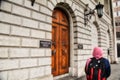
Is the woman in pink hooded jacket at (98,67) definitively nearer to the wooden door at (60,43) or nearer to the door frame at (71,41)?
the wooden door at (60,43)

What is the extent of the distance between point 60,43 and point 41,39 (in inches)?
81.3

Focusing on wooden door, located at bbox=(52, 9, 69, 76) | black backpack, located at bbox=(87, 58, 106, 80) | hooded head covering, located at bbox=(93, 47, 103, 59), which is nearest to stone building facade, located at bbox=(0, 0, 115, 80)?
wooden door, located at bbox=(52, 9, 69, 76)

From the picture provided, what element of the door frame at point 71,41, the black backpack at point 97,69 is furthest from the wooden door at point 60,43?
the black backpack at point 97,69

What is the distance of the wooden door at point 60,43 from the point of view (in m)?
7.84

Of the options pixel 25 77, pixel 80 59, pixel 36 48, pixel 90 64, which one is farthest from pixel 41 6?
pixel 80 59

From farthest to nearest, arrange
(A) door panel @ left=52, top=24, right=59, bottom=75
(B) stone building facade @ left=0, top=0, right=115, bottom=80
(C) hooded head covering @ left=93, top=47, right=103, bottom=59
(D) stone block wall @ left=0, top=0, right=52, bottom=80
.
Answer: (A) door panel @ left=52, top=24, right=59, bottom=75, (B) stone building facade @ left=0, top=0, right=115, bottom=80, (D) stone block wall @ left=0, top=0, right=52, bottom=80, (C) hooded head covering @ left=93, top=47, right=103, bottom=59

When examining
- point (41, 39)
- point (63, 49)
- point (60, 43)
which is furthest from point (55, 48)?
point (41, 39)

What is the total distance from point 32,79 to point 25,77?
0.35m

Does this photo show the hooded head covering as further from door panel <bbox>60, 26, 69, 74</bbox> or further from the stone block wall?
door panel <bbox>60, 26, 69, 74</bbox>

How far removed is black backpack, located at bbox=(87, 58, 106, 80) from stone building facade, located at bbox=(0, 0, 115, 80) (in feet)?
7.94

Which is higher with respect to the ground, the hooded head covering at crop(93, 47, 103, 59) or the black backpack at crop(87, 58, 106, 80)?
the hooded head covering at crop(93, 47, 103, 59)

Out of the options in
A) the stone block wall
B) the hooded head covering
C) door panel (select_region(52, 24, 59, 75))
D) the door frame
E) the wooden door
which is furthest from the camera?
the door frame

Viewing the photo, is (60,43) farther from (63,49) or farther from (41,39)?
(41,39)

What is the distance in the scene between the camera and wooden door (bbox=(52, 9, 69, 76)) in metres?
7.84
